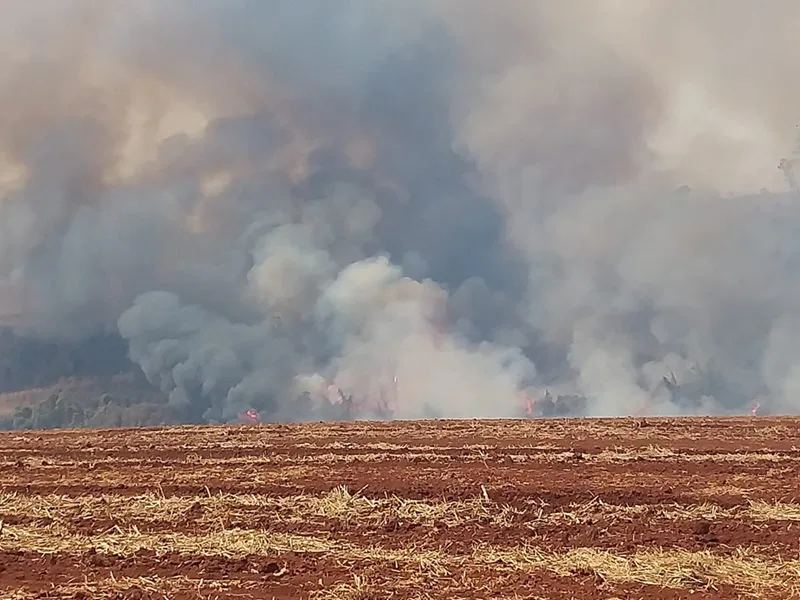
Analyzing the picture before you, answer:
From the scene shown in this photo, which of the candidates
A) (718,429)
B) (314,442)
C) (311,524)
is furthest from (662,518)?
(718,429)

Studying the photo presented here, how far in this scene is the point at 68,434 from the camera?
1412 inches

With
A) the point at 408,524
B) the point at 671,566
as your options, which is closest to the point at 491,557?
the point at 408,524

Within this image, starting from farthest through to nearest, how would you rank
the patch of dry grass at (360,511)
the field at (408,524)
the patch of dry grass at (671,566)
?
the patch of dry grass at (360,511)
the field at (408,524)
the patch of dry grass at (671,566)

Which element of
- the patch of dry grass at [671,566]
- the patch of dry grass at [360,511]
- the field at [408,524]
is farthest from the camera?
the patch of dry grass at [360,511]

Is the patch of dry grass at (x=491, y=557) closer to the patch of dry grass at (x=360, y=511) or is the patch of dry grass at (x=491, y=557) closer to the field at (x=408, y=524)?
the field at (x=408, y=524)

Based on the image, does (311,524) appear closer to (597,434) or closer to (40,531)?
(40,531)

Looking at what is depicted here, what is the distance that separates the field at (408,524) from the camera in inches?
380

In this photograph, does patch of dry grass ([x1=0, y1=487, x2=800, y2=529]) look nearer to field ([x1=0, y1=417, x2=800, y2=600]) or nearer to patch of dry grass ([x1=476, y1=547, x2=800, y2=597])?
field ([x1=0, y1=417, x2=800, y2=600])

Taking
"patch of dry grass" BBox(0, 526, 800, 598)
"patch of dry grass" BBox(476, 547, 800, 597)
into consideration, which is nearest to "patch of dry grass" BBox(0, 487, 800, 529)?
"patch of dry grass" BBox(0, 526, 800, 598)

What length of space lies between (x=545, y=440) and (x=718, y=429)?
895 centimetres

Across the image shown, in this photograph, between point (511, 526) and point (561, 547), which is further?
point (511, 526)

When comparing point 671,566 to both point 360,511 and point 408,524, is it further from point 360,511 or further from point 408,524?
point 360,511

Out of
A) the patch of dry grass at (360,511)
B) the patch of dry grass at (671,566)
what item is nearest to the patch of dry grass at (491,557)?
the patch of dry grass at (671,566)

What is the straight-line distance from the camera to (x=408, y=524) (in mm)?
12586
